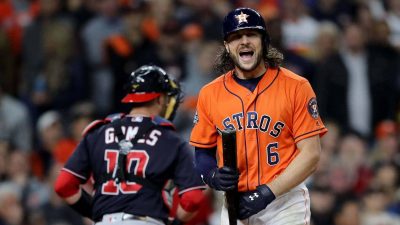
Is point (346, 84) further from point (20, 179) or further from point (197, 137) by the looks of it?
point (197, 137)

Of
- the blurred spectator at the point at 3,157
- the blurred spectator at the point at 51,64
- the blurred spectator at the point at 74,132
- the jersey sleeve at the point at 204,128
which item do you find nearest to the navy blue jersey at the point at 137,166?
the jersey sleeve at the point at 204,128

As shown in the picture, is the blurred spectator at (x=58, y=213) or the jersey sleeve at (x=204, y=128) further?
the blurred spectator at (x=58, y=213)

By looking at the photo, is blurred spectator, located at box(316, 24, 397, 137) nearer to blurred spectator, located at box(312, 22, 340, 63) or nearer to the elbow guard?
blurred spectator, located at box(312, 22, 340, 63)

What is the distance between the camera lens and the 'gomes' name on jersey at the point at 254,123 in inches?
262

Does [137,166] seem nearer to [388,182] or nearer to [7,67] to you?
[388,182]

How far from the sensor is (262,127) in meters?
6.66

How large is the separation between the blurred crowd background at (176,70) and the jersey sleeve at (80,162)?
13.7ft

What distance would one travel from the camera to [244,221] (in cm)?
681

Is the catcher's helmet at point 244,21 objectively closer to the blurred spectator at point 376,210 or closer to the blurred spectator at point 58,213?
the blurred spectator at point 58,213

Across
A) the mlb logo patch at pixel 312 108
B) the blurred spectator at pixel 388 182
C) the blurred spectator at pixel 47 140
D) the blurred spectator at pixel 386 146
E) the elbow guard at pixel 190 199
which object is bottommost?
the blurred spectator at pixel 388 182

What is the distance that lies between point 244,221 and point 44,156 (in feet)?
20.4

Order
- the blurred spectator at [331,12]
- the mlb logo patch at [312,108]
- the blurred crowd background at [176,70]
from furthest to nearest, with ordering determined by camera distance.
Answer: the blurred spectator at [331,12]
the blurred crowd background at [176,70]
the mlb logo patch at [312,108]

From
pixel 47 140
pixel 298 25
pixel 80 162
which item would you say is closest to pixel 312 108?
pixel 80 162

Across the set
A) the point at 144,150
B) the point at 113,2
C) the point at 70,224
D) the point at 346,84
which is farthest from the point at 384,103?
the point at 144,150
